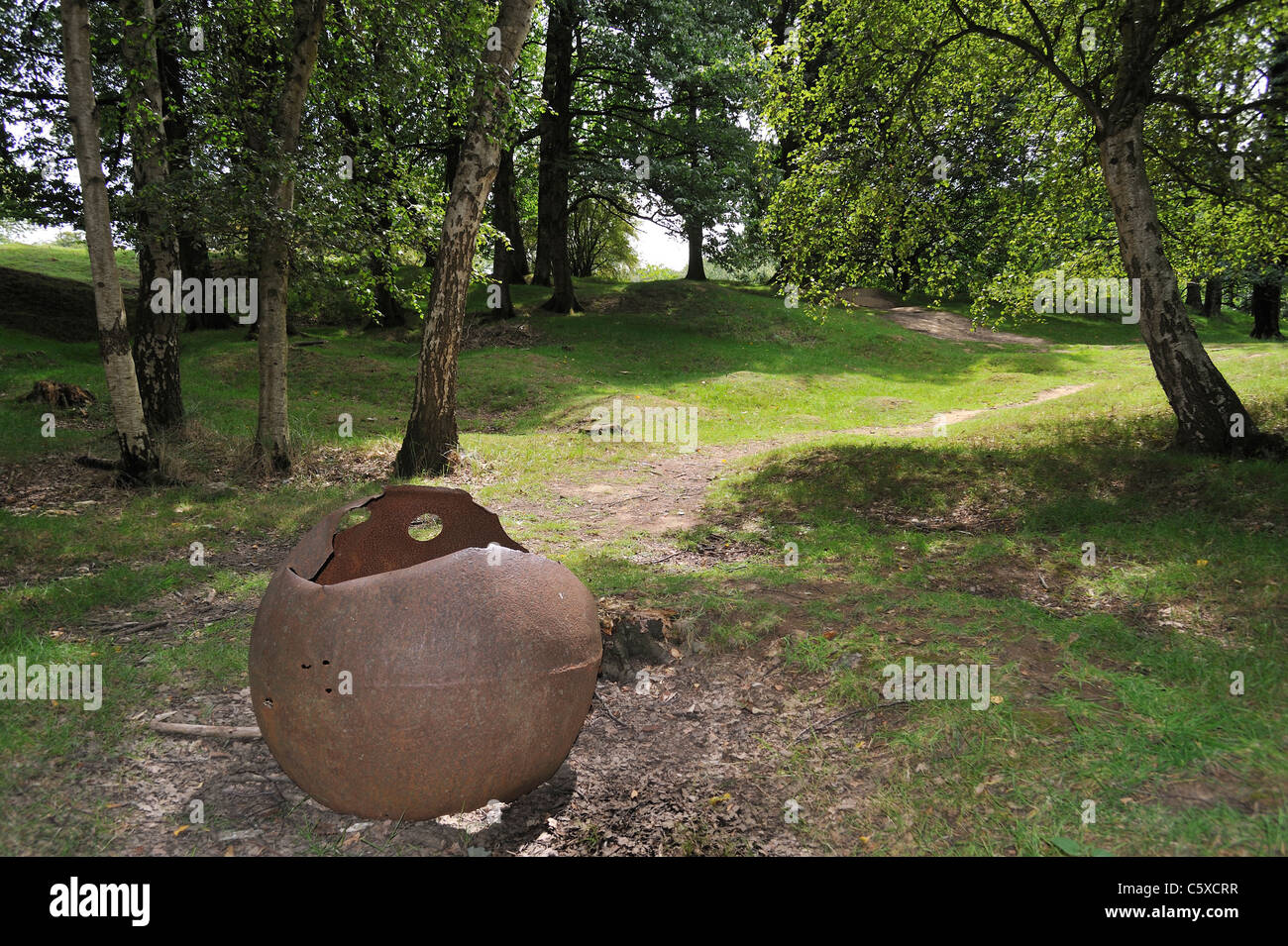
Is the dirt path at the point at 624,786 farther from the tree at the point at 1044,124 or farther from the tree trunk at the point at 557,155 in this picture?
the tree trunk at the point at 557,155

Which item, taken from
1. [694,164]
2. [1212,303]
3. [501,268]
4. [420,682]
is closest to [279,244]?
[420,682]

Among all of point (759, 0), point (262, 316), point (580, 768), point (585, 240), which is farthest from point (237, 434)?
point (585, 240)

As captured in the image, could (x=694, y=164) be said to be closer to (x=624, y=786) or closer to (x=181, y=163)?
(x=181, y=163)

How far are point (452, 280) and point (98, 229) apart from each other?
4702mm

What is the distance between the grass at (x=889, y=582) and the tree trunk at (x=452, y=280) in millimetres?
796

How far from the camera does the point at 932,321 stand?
30969 millimetres

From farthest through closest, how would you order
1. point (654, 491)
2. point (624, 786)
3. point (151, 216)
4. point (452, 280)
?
point (452, 280) → point (654, 491) → point (151, 216) → point (624, 786)

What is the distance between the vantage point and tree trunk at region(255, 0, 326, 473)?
408 inches

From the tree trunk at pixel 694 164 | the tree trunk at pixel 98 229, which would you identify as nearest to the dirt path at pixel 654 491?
the tree trunk at pixel 98 229

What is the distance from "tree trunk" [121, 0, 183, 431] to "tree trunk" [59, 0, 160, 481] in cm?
62

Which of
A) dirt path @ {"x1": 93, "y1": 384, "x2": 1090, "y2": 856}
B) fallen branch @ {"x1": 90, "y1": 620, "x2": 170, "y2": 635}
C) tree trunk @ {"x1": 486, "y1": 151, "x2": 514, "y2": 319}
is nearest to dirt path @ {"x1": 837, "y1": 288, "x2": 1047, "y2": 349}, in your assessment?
tree trunk @ {"x1": 486, "y1": 151, "x2": 514, "y2": 319}

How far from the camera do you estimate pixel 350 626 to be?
135 inches

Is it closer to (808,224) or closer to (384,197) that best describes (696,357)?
(808,224)

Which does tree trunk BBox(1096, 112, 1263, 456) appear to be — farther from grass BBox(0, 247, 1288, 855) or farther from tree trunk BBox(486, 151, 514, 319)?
tree trunk BBox(486, 151, 514, 319)
